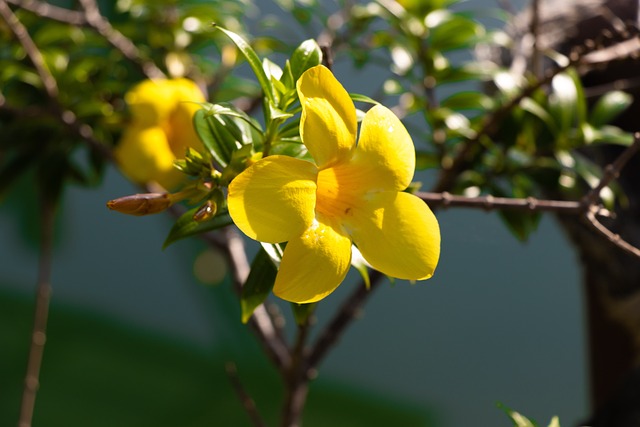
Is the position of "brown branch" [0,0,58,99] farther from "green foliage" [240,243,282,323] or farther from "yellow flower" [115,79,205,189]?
"green foliage" [240,243,282,323]

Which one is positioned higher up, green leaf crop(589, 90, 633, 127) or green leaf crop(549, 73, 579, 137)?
green leaf crop(549, 73, 579, 137)

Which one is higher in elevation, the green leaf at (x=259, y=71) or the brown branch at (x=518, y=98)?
the green leaf at (x=259, y=71)

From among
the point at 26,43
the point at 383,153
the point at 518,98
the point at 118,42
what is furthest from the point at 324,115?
the point at 118,42

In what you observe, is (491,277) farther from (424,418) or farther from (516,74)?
(516,74)

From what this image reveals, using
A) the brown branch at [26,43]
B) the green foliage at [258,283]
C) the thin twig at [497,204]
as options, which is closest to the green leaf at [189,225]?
the green foliage at [258,283]

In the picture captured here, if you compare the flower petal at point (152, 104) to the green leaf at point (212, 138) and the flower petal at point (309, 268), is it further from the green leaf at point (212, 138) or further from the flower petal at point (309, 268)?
the flower petal at point (309, 268)

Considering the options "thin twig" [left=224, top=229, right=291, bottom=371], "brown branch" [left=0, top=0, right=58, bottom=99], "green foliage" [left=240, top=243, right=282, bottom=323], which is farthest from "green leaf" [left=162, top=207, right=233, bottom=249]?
"brown branch" [left=0, top=0, right=58, bottom=99]

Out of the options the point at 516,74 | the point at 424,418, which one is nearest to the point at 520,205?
the point at 516,74
